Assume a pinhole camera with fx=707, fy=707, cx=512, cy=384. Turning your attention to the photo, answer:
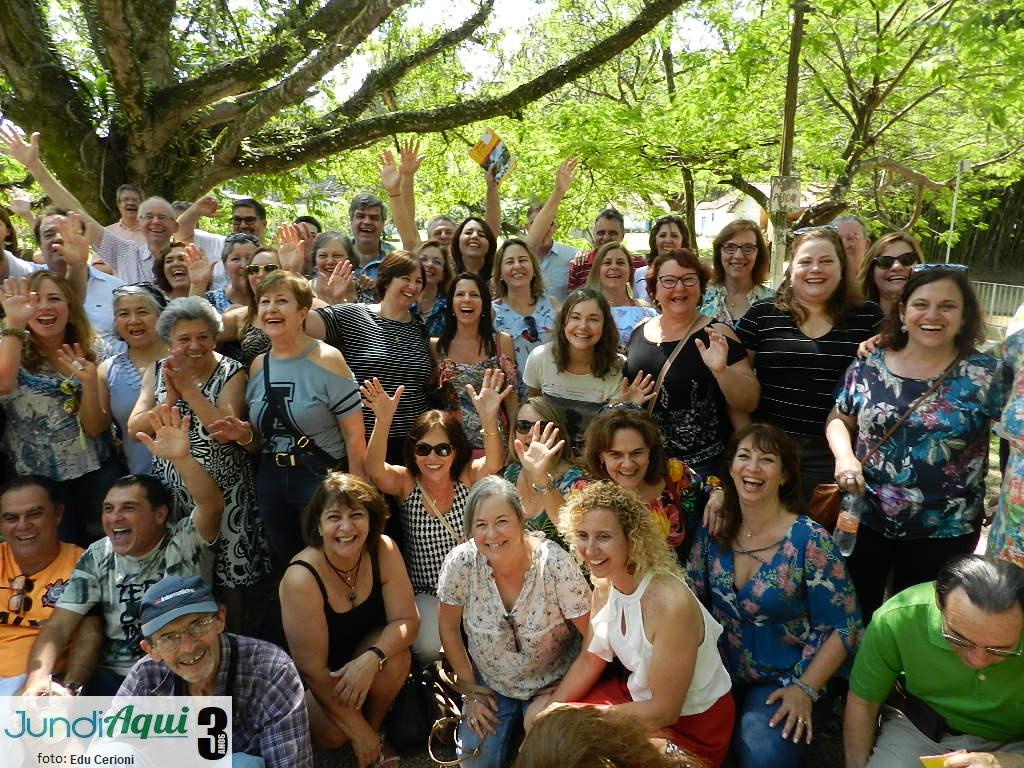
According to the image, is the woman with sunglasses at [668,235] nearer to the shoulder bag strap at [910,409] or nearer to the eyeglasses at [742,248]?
the eyeglasses at [742,248]

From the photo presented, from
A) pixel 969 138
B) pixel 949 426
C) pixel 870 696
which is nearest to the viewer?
pixel 870 696

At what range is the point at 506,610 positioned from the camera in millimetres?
3074

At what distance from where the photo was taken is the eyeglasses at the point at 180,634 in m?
2.54

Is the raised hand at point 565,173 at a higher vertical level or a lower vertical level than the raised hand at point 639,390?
higher

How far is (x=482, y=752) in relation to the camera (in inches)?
119

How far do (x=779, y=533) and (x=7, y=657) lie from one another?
11.2ft

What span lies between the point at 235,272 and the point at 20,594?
235 centimetres

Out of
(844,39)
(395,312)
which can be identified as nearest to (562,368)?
(395,312)

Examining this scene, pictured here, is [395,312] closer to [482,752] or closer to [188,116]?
[482,752]

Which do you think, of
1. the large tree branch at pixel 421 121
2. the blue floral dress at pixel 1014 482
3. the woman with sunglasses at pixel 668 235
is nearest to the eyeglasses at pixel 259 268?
the woman with sunglasses at pixel 668 235

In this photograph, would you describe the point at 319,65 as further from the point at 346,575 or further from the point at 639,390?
the point at 346,575

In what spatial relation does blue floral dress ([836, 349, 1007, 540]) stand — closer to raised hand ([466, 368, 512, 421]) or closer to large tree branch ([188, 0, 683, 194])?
raised hand ([466, 368, 512, 421])

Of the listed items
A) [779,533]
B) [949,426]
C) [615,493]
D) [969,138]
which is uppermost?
[969,138]

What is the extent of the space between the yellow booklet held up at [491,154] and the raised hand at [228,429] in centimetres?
325
